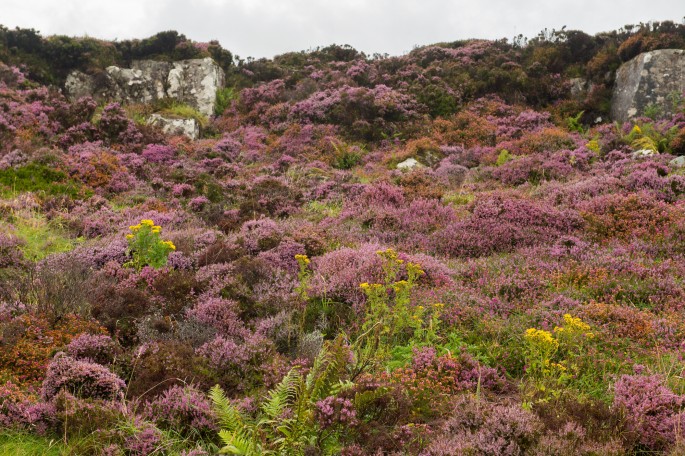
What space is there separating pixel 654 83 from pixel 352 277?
1803cm

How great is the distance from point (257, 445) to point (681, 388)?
11.7 feet

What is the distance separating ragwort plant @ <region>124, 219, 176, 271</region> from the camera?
23.7 ft

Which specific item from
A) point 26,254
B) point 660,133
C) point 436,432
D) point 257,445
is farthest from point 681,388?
point 660,133

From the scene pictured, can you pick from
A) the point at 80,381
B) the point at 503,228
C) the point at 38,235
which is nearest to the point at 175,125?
the point at 38,235

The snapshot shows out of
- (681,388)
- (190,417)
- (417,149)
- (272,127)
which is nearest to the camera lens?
(190,417)

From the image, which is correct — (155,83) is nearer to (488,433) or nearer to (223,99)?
(223,99)

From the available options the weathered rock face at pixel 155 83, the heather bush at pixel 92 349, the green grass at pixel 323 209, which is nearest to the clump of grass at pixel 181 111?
the weathered rock face at pixel 155 83

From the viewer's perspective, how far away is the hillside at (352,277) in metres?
3.48

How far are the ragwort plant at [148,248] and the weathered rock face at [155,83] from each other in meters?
17.4

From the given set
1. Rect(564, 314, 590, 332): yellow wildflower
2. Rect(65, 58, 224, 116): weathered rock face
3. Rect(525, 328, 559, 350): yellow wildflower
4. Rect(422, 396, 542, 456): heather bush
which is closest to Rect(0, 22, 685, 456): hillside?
Rect(422, 396, 542, 456): heather bush

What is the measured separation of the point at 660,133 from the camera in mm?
15430

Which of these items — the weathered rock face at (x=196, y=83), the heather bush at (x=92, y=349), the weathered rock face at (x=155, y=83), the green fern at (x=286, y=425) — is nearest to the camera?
the green fern at (x=286, y=425)

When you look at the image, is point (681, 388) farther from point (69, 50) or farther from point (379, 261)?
point (69, 50)

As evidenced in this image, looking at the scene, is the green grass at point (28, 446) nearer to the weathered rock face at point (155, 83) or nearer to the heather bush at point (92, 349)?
the heather bush at point (92, 349)
